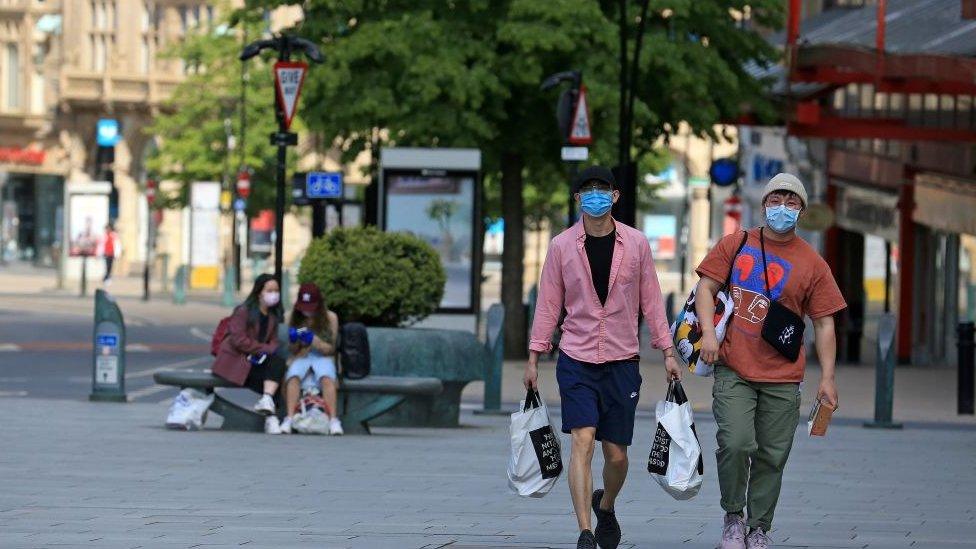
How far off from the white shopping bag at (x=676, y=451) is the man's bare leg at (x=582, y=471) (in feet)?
0.89

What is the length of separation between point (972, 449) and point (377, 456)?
512 centimetres

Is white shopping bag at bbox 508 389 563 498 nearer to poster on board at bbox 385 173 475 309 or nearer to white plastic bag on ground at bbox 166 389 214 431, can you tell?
white plastic bag on ground at bbox 166 389 214 431

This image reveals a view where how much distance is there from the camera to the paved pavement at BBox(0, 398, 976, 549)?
11117 millimetres

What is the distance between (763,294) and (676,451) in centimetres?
76

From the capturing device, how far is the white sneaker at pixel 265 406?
18.1m

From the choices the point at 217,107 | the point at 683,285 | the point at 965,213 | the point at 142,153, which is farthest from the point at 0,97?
the point at 965,213

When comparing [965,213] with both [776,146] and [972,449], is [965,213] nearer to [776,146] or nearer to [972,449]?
[972,449]

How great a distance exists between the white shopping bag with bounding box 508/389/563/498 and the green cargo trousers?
73 centimetres

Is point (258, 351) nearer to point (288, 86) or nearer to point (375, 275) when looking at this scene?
point (375, 275)

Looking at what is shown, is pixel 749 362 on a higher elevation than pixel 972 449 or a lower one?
higher

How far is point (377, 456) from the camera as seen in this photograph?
53.2 ft

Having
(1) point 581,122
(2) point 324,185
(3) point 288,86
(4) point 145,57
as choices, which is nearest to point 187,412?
(3) point 288,86

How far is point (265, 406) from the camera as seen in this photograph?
1809 cm

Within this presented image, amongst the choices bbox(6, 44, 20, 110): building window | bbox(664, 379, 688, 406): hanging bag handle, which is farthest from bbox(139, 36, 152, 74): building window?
bbox(664, 379, 688, 406): hanging bag handle
